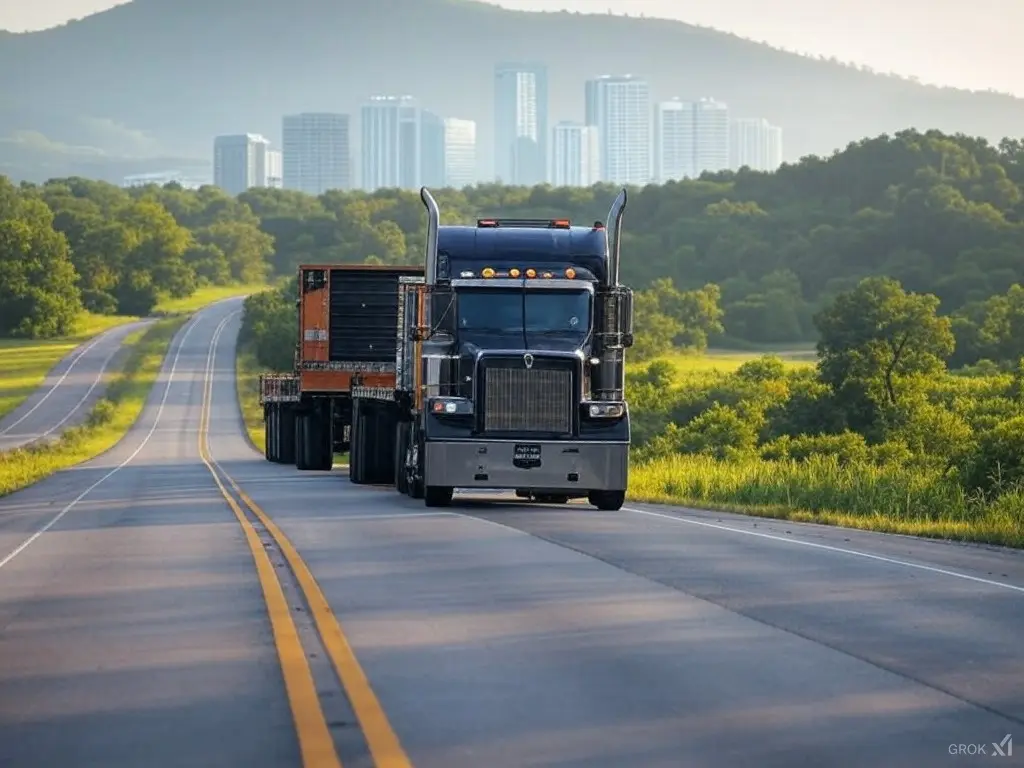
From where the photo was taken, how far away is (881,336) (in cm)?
6475

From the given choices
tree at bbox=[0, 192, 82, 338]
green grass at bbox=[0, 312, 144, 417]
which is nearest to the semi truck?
green grass at bbox=[0, 312, 144, 417]

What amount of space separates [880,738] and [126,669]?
473 cm

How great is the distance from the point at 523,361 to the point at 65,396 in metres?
98.4

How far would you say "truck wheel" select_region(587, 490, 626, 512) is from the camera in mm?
26719

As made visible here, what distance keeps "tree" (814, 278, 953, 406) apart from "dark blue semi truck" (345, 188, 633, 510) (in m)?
33.6

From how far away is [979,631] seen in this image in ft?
43.5

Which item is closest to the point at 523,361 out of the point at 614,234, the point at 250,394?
the point at 614,234

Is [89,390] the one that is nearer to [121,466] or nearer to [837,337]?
[121,466]

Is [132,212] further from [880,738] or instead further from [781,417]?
[880,738]

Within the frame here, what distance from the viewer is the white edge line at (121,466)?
22.3m

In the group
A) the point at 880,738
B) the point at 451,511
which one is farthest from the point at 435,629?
the point at 451,511

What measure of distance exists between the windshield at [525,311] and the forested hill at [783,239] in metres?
79.5

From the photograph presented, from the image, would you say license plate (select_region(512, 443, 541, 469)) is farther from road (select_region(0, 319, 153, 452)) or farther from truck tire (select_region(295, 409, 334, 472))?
road (select_region(0, 319, 153, 452))

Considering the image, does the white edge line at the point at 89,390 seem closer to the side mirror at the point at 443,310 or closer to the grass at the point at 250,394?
the grass at the point at 250,394
